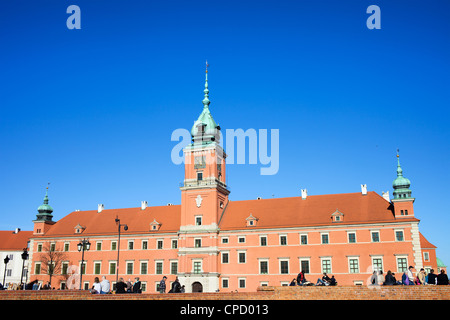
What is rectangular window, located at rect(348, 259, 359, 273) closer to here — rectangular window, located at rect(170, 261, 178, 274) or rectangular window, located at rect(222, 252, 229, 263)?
rectangular window, located at rect(222, 252, 229, 263)

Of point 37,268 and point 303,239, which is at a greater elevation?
point 303,239

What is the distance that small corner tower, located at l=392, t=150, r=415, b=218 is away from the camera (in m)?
47.6

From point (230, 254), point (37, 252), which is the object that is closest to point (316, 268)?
point (230, 254)

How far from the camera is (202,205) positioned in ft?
184

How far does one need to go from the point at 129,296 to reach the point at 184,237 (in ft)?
128

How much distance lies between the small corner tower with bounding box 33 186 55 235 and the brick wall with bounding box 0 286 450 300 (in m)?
53.5

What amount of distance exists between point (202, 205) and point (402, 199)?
24529 millimetres

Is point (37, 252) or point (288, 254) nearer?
point (288, 254)

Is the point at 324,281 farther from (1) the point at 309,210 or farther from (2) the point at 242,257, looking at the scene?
(1) the point at 309,210

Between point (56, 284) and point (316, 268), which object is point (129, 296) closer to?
point (316, 268)

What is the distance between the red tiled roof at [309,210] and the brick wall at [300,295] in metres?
32.5

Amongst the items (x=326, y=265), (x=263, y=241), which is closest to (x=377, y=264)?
(x=326, y=265)

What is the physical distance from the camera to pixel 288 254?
50781 mm

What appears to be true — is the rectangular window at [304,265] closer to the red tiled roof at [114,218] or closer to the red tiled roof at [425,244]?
the red tiled roof at [114,218]
